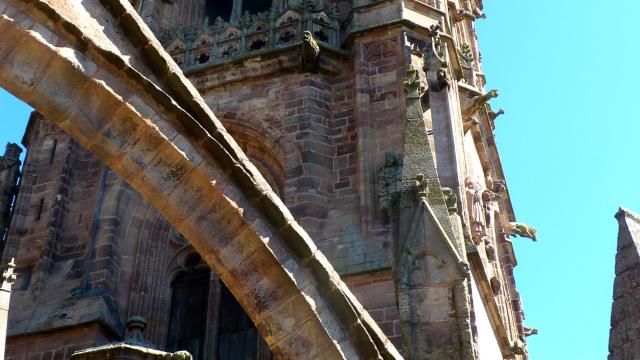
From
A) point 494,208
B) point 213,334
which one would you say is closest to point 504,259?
point 494,208

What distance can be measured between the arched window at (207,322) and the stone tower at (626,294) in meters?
4.43

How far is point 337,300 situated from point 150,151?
177 centimetres

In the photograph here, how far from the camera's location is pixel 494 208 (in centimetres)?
1691

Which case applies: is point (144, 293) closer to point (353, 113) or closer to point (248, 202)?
point (353, 113)

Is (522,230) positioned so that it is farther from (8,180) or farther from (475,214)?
(8,180)

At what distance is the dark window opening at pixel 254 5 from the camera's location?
61.8ft

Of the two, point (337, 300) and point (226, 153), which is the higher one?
point (226, 153)

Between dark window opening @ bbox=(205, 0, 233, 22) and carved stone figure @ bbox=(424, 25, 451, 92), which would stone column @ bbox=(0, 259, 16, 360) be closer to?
carved stone figure @ bbox=(424, 25, 451, 92)

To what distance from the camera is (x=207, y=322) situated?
13.0 metres

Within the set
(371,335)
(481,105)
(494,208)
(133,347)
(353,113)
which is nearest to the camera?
(371,335)

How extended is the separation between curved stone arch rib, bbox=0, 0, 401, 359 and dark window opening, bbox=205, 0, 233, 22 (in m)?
11.5

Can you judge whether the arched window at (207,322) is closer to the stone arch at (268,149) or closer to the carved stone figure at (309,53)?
the stone arch at (268,149)

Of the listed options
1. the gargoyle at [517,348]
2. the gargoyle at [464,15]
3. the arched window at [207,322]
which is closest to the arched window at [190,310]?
the arched window at [207,322]

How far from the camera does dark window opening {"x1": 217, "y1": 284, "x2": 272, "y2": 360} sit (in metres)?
12.5
